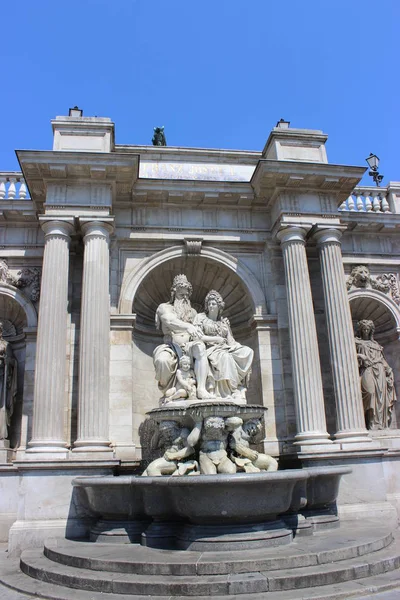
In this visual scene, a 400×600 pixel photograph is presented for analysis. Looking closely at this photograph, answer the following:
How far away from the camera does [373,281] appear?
12.6 m

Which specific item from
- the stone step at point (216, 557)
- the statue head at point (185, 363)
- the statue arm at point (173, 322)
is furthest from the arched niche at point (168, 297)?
the stone step at point (216, 557)

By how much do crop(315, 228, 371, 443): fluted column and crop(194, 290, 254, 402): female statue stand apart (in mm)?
1898

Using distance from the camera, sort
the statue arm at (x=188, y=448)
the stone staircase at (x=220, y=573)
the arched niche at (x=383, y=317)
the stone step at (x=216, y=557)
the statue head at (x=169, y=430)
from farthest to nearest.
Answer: the arched niche at (x=383, y=317) → the statue head at (x=169, y=430) → the statue arm at (x=188, y=448) → the stone step at (x=216, y=557) → the stone staircase at (x=220, y=573)

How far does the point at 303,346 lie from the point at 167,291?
369 cm

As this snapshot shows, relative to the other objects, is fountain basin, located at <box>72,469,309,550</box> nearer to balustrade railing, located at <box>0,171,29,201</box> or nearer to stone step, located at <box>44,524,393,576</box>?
stone step, located at <box>44,524,393,576</box>

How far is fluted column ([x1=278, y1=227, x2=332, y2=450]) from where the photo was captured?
10.1 meters

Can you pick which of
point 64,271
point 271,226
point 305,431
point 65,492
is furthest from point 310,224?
point 65,492

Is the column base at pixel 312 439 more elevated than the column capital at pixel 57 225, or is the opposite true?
the column capital at pixel 57 225

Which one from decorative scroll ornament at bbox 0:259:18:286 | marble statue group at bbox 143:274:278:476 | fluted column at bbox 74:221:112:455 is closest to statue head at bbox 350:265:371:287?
marble statue group at bbox 143:274:278:476

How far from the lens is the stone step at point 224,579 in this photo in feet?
18.0

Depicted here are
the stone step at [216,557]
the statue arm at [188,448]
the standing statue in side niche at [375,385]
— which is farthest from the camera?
the standing statue in side niche at [375,385]

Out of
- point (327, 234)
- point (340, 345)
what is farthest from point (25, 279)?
point (340, 345)

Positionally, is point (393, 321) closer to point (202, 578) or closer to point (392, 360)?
point (392, 360)

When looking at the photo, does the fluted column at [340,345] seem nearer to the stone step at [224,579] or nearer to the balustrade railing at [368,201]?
the balustrade railing at [368,201]
